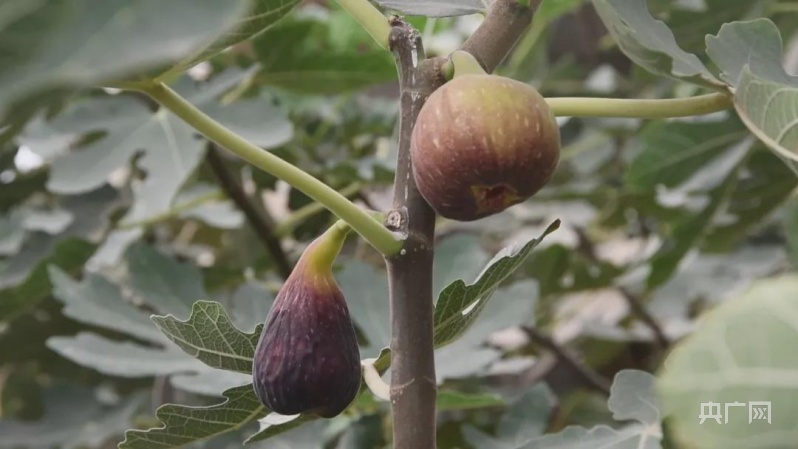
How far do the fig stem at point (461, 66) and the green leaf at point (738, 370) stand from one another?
27 centimetres

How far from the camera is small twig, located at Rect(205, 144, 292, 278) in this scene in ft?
4.27

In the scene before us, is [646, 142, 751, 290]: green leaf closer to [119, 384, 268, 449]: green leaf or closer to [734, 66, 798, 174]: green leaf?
[734, 66, 798, 174]: green leaf

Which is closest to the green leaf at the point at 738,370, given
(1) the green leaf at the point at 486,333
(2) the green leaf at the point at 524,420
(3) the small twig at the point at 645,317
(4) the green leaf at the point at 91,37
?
(4) the green leaf at the point at 91,37

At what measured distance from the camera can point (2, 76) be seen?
0.25 meters

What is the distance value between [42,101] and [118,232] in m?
1.07

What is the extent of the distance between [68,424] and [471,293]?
941mm

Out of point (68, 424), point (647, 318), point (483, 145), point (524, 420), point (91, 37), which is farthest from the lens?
point (647, 318)

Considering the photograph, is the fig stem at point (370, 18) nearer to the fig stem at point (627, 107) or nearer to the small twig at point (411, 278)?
the small twig at point (411, 278)

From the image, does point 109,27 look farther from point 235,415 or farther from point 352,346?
point 235,415

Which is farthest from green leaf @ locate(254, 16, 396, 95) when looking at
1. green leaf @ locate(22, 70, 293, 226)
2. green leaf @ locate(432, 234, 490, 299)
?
green leaf @ locate(432, 234, 490, 299)

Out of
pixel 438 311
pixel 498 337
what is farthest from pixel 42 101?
pixel 498 337

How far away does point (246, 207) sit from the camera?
1.33 m

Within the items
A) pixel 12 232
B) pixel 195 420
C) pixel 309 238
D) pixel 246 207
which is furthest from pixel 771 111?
pixel 12 232

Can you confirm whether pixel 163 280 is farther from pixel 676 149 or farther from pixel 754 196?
pixel 754 196
